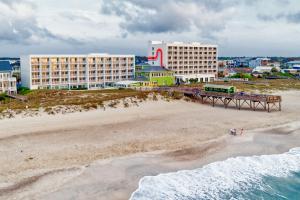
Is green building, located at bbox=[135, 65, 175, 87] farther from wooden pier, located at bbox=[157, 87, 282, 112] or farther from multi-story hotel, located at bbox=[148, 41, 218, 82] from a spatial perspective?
wooden pier, located at bbox=[157, 87, 282, 112]

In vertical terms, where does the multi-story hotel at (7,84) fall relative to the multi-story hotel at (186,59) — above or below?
below

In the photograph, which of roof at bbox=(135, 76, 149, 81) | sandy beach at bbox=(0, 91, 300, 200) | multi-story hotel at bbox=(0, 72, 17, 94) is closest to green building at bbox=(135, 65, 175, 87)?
roof at bbox=(135, 76, 149, 81)

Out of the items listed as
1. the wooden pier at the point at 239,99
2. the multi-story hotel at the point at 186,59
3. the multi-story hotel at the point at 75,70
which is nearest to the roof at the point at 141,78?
the multi-story hotel at the point at 75,70

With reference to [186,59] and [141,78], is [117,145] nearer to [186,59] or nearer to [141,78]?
[141,78]

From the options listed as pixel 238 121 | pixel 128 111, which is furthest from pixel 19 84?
pixel 238 121

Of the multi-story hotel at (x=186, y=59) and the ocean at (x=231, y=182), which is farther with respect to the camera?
the multi-story hotel at (x=186, y=59)

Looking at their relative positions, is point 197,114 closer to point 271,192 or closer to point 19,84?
Answer: point 271,192

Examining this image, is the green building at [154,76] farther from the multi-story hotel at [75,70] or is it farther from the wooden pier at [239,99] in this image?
the wooden pier at [239,99]

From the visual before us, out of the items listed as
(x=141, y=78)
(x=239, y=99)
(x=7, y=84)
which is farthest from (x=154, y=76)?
(x=239, y=99)
